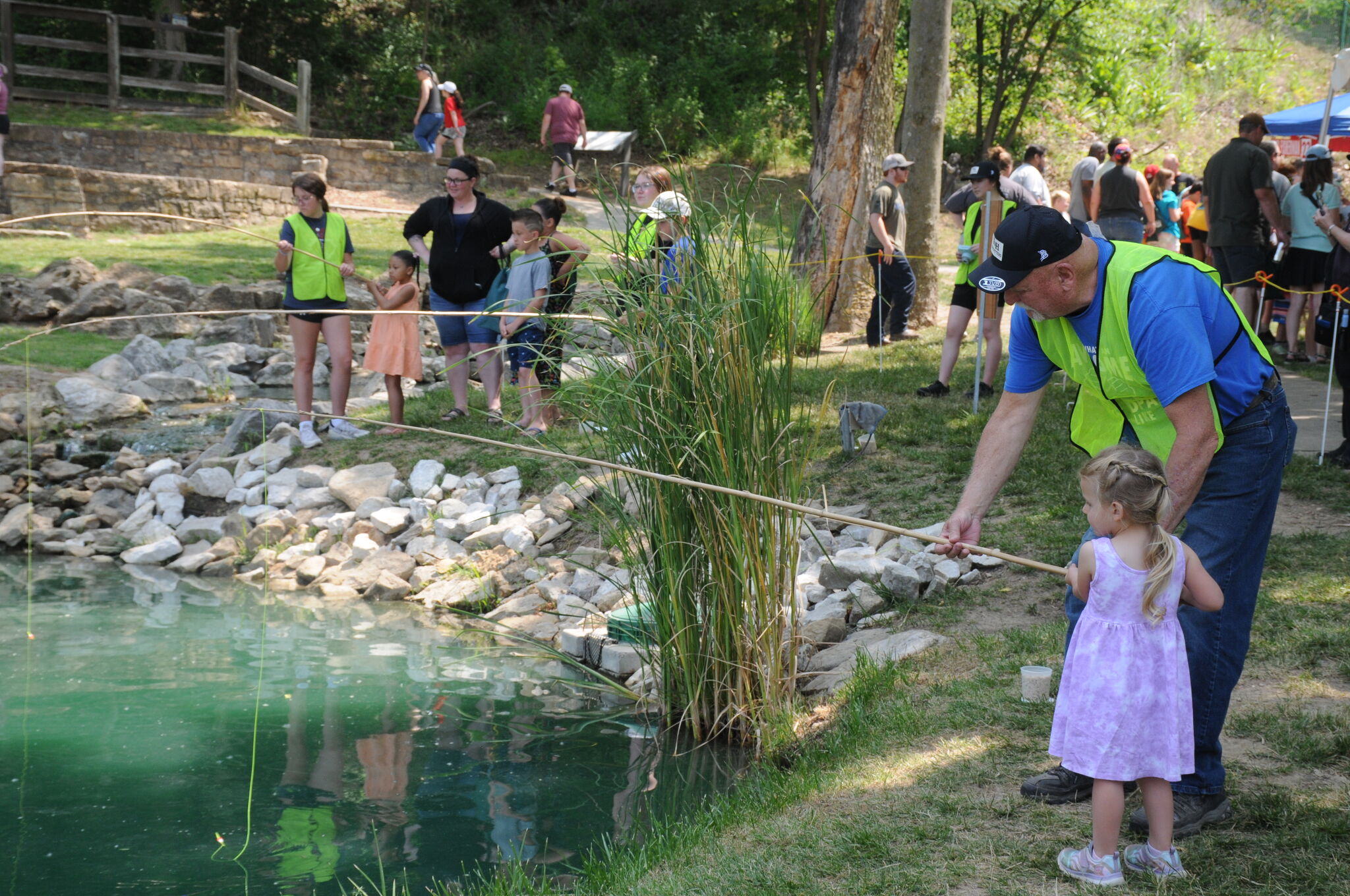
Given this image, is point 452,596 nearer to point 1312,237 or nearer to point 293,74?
point 1312,237

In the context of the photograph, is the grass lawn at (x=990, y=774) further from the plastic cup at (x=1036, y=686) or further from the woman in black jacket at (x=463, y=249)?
the woman in black jacket at (x=463, y=249)

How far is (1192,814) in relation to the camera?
312 cm

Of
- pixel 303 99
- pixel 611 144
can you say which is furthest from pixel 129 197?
pixel 611 144

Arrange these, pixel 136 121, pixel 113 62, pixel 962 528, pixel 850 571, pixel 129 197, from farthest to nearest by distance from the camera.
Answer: pixel 113 62 < pixel 136 121 < pixel 129 197 < pixel 850 571 < pixel 962 528

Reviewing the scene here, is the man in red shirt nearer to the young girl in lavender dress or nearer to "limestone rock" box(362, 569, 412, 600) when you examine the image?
"limestone rock" box(362, 569, 412, 600)

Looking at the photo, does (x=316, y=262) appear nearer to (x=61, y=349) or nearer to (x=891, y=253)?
(x=61, y=349)

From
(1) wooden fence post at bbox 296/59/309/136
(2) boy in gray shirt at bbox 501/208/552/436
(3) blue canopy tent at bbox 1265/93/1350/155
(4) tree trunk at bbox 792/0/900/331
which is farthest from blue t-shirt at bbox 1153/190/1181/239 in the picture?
(1) wooden fence post at bbox 296/59/309/136

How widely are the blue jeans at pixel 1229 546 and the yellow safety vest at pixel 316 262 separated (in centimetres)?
623

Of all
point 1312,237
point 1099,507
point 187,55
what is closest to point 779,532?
point 1099,507

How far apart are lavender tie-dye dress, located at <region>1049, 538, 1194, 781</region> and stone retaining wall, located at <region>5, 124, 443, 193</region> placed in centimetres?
1674

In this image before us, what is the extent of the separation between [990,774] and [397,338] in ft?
19.1

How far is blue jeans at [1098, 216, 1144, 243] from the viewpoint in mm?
9805

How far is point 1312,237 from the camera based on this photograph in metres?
9.51

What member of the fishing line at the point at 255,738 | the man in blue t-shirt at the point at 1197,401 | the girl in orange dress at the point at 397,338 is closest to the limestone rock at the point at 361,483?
the girl in orange dress at the point at 397,338
